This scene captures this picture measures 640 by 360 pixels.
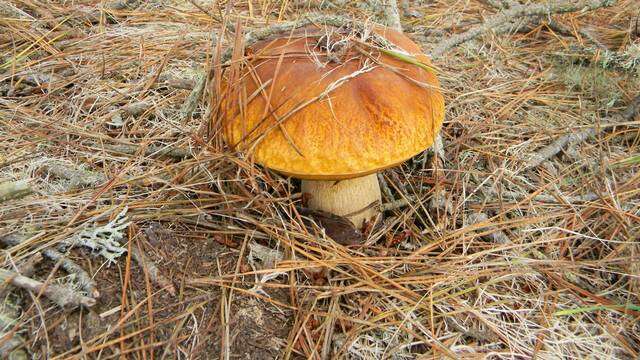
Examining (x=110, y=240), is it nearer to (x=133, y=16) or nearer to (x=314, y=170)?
(x=314, y=170)

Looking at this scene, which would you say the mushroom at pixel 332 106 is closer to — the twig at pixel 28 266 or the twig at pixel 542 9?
the twig at pixel 28 266

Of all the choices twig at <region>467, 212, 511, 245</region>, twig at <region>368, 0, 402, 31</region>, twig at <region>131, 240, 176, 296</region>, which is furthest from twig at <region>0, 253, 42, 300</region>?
twig at <region>368, 0, 402, 31</region>

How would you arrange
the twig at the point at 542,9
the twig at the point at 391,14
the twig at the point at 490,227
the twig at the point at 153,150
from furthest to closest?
the twig at the point at 542,9 → the twig at the point at 391,14 → the twig at the point at 153,150 → the twig at the point at 490,227

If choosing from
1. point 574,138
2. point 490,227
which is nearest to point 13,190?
point 490,227

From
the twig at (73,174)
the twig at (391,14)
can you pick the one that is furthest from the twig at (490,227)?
the twig at (73,174)

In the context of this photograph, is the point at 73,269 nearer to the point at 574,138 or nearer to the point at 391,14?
the point at 391,14

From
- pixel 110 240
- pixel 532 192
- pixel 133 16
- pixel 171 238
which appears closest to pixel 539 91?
pixel 532 192
